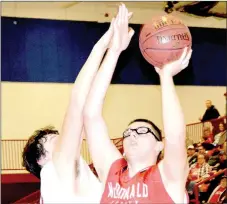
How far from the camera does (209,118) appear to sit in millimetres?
10680

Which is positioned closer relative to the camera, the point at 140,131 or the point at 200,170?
the point at 140,131

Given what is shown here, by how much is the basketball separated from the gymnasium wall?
695 centimetres

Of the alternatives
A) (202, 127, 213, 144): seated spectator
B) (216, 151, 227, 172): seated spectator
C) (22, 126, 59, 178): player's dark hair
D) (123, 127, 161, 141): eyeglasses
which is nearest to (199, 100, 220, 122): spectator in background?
(202, 127, 213, 144): seated spectator

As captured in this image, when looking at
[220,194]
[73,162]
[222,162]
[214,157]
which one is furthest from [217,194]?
[73,162]

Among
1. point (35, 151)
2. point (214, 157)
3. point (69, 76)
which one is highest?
point (69, 76)

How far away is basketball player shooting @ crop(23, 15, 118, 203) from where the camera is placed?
277 centimetres

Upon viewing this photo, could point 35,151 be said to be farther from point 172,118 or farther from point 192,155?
point 192,155

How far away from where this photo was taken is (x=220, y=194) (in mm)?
7699

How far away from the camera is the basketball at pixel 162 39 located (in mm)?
2954

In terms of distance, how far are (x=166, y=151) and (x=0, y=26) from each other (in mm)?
7329

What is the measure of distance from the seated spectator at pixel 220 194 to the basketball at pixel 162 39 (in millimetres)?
4979

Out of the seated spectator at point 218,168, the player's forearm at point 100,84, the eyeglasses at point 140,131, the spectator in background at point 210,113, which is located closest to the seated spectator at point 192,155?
the seated spectator at point 218,168

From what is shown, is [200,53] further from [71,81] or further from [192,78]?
[71,81]

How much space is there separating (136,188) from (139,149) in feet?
0.72
